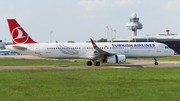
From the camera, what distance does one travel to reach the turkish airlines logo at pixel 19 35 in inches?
1471

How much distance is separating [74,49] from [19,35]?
867 centimetres

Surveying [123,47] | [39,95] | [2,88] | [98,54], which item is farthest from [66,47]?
[39,95]

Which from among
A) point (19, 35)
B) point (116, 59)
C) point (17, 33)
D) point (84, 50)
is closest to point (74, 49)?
point (84, 50)

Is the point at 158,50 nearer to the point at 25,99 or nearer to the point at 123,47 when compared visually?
the point at 123,47

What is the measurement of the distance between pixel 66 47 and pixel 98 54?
527 centimetres

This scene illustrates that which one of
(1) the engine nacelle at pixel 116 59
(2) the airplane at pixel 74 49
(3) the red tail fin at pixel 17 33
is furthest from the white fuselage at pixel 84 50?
(1) the engine nacelle at pixel 116 59

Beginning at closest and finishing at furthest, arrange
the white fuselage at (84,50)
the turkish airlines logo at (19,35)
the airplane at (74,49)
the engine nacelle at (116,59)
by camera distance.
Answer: the engine nacelle at (116,59)
the airplane at (74,49)
the white fuselage at (84,50)
the turkish airlines logo at (19,35)

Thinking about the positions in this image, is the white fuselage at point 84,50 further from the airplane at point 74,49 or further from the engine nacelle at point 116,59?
the engine nacelle at point 116,59

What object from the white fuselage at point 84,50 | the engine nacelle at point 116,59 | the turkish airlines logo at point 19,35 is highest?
the turkish airlines logo at point 19,35

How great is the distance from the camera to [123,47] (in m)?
39.0

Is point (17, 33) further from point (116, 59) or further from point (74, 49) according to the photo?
point (116, 59)

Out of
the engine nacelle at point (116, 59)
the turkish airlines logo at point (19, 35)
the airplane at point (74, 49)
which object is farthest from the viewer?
the turkish airlines logo at point (19, 35)

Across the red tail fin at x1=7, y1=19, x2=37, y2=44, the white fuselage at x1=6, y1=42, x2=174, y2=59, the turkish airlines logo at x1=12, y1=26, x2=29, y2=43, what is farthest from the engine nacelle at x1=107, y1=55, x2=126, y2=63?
the turkish airlines logo at x1=12, y1=26, x2=29, y2=43

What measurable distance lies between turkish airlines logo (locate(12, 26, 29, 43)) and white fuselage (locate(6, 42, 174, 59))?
1060 millimetres
